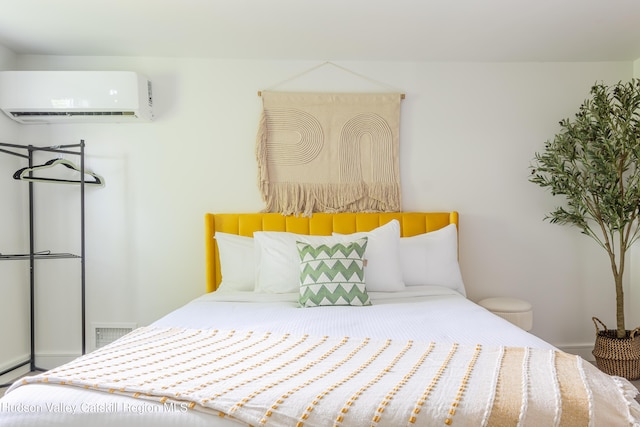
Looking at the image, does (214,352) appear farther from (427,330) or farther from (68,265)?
(68,265)

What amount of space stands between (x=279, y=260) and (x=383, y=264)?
0.65 meters

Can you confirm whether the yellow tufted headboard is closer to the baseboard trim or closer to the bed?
the bed

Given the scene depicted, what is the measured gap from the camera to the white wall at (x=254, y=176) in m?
3.58

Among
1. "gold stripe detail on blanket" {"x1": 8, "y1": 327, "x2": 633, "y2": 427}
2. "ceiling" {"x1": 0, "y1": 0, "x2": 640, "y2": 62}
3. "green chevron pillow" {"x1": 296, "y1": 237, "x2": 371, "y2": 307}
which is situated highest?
"ceiling" {"x1": 0, "y1": 0, "x2": 640, "y2": 62}

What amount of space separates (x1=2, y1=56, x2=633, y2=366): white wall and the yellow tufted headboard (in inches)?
5.2

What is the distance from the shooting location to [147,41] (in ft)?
10.7

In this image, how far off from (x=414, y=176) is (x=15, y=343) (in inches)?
121

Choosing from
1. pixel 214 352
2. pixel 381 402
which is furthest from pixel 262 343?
pixel 381 402

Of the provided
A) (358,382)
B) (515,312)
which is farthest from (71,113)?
(515,312)

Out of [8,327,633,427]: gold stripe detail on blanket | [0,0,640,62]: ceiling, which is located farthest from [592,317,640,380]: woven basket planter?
[0,0,640,62]: ceiling

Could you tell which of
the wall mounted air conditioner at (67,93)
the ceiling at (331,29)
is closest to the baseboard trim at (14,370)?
the wall mounted air conditioner at (67,93)

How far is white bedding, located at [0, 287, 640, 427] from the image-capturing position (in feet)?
4.33

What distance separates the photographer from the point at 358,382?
1.47 meters

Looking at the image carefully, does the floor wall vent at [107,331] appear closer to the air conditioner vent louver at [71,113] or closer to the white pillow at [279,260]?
the white pillow at [279,260]
